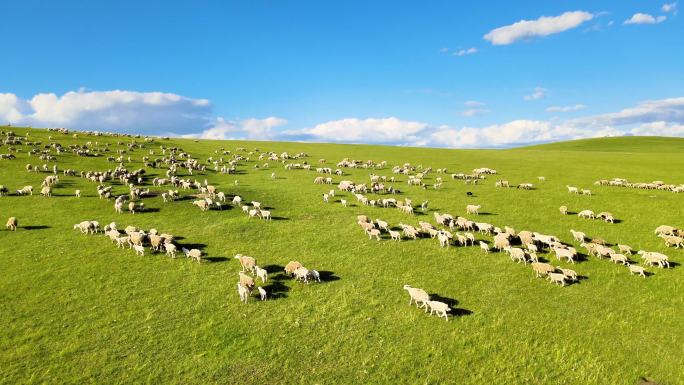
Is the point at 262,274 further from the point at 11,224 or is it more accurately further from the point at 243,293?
the point at 11,224

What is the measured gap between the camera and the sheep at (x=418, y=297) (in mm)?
19094

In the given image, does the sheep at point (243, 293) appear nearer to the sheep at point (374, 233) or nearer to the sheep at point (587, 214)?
the sheep at point (374, 233)

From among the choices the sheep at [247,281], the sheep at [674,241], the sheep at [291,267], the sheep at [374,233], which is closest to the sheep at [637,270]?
the sheep at [674,241]

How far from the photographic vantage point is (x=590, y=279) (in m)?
22.3

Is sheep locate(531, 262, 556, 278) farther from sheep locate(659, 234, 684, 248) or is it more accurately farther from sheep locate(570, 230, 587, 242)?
sheep locate(659, 234, 684, 248)

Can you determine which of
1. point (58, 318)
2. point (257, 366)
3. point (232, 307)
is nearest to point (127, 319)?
point (58, 318)

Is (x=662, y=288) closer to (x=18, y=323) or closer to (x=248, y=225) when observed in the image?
(x=248, y=225)

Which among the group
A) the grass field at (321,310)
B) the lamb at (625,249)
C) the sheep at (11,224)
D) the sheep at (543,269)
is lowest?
the grass field at (321,310)

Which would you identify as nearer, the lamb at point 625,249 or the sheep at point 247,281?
the sheep at point 247,281

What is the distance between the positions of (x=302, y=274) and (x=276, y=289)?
172 centimetres

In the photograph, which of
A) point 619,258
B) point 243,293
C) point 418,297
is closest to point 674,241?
point 619,258

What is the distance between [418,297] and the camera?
19.3 m

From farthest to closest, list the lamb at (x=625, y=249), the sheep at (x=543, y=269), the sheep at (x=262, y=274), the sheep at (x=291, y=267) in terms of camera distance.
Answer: the lamb at (x=625, y=249)
the sheep at (x=291, y=267)
the sheep at (x=543, y=269)
the sheep at (x=262, y=274)

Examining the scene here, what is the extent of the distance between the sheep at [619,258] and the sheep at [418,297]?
14134 mm
